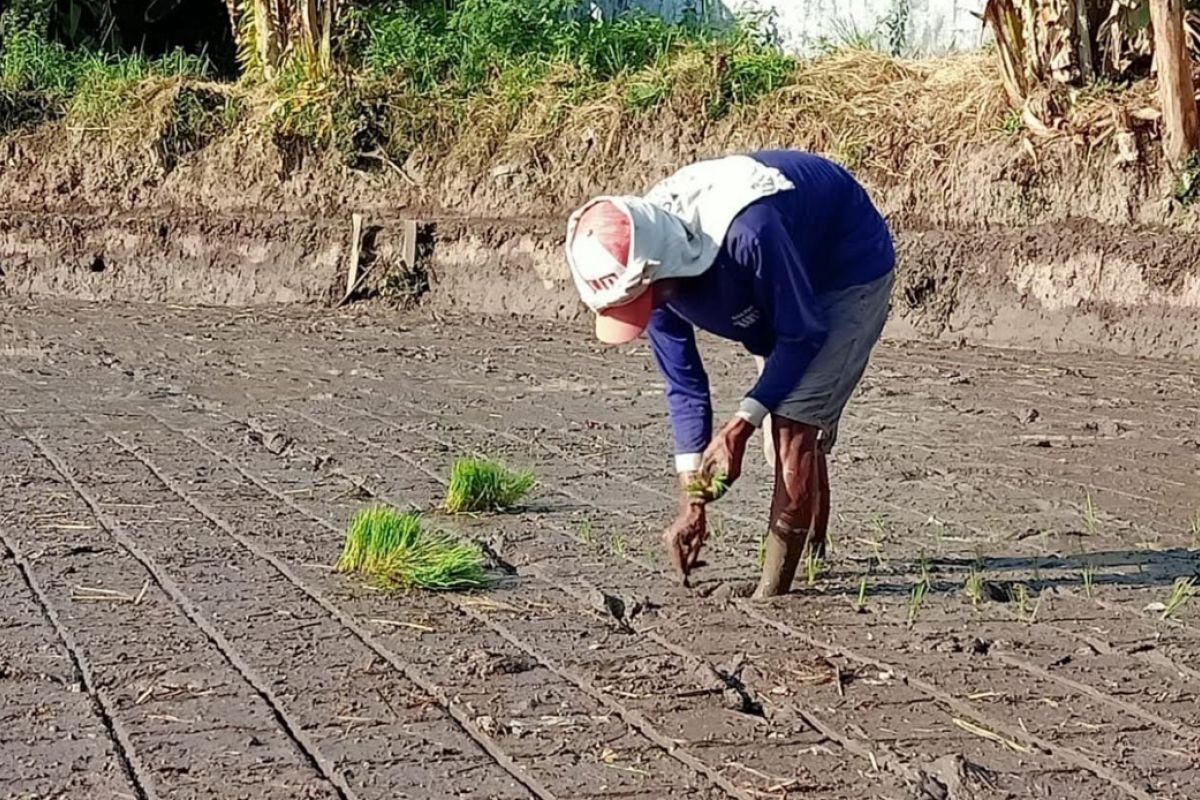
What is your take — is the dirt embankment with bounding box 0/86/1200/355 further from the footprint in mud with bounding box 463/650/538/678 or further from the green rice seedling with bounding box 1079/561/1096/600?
the footprint in mud with bounding box 463/650/538/678

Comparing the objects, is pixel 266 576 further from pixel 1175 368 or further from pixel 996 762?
pixel 1175 368

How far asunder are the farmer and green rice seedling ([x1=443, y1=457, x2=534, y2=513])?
4.03ft

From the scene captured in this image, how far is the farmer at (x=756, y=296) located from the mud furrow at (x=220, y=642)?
118 cm

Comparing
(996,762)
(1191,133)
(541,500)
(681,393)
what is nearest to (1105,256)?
(1191,133)

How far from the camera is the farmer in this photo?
4.47 meters

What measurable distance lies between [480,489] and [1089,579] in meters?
2.12

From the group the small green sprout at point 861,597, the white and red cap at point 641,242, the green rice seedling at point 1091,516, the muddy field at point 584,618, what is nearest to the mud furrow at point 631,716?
the muddy field at point 584,618

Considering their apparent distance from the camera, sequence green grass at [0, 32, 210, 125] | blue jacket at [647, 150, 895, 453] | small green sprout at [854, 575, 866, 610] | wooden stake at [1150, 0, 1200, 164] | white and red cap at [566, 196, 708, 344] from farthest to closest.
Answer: green grass at [0, 32, 210, 125] → wooden stake at [1150, 0, 1200, 164] → small green sprout at [854, 575, 866, 610] → blue jacket at [647, 150, 895, 453] → white and red cap at [566, 196, 708, 344]

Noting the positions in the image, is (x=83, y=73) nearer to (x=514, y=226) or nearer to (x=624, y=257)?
(x=514, y=226)

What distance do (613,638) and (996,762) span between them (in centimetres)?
124

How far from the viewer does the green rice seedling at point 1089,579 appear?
5245mm

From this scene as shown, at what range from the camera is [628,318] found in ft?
14.8

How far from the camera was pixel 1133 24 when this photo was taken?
12000 millimetres

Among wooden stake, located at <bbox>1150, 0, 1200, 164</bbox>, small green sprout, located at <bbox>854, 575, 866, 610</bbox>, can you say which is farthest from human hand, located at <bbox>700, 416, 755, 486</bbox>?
wooden stake, located at <bbox>1150, 0, 1200, 164</bbox>
